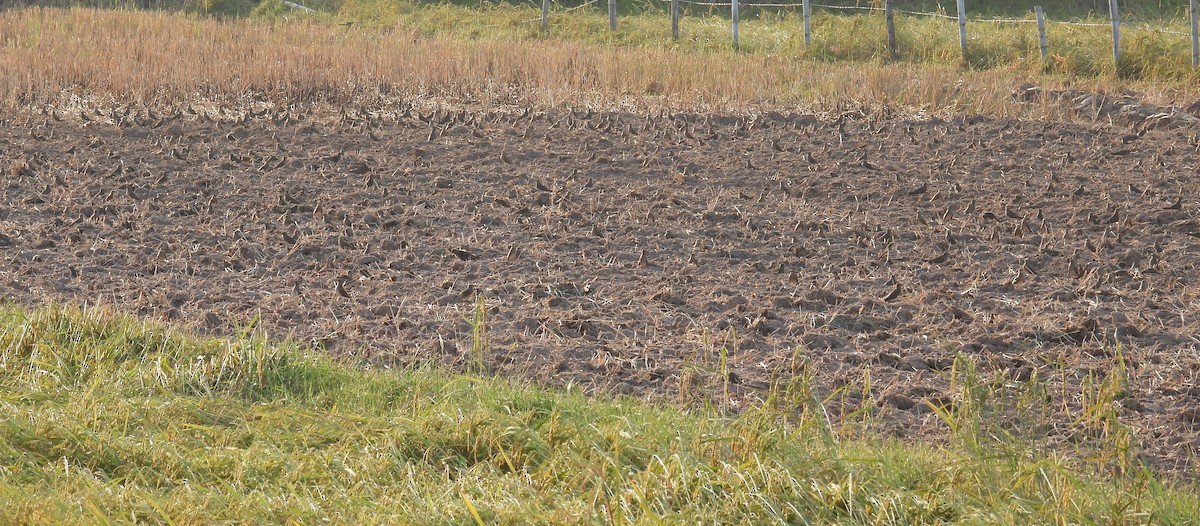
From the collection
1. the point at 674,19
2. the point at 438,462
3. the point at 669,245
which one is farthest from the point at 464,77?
the point at 438,462

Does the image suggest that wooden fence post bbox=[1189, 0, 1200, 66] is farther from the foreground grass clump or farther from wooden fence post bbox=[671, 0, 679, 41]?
the foreground grass clump

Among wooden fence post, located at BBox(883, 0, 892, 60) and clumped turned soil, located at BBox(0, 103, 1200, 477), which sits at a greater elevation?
wooden fence post, located at BBox(883, 0, 892, 60)

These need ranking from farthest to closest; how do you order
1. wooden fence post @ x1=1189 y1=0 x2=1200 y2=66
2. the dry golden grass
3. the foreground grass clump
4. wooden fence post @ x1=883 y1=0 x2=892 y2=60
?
wooden fence post @ x1=883 y1=0 x2=892 y2=60
wooden fence post @ x1=1189 y1=0 x2=1200 y2=66
the dry golden grass
the foreground grass clump

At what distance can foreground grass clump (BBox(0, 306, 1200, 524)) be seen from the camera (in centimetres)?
298

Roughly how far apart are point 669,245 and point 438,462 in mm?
2730

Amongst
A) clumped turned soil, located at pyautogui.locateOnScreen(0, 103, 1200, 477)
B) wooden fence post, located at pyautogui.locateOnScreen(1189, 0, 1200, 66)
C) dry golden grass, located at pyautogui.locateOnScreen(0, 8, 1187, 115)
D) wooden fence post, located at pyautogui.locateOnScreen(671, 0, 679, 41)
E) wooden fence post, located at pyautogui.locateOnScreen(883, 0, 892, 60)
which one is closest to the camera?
clumped turned soil, located at pyautogui.locateOnScreen(0, 103, 1200, 477)

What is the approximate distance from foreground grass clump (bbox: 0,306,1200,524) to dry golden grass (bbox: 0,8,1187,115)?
5279 mm

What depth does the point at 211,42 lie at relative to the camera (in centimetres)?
1143

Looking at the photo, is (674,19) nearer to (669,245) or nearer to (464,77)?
(464,77)

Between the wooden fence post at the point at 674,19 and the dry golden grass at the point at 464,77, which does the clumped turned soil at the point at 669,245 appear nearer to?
the dry golden grass at the point at 464,77

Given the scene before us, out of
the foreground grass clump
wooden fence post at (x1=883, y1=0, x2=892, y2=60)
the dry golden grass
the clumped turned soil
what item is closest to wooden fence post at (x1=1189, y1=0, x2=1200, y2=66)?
the dry golden grass

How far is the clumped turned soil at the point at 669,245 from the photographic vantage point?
4.39 m

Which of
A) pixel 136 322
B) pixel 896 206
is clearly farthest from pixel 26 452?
pixel 896 206

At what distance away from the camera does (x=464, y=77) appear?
31.6 ft
